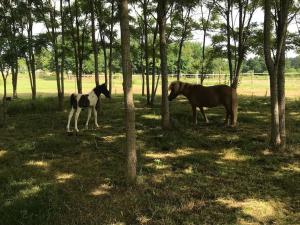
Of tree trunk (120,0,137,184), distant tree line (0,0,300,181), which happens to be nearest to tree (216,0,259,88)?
distant tree line (0,0,300,181)

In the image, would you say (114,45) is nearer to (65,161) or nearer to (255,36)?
(255,36)

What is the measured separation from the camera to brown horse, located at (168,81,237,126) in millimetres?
14922

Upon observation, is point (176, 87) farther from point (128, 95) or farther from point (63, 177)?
point (63, 177)

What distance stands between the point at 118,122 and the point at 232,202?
9.66 meters

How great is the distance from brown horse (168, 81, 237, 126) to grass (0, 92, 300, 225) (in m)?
0.79

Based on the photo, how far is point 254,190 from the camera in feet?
27.1

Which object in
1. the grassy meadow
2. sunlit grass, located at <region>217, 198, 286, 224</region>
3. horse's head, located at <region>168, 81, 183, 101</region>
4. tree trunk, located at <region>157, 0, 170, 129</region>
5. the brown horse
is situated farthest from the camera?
horse's head, located at <region>168, 81, 183, 101</region>

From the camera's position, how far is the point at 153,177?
9.05m

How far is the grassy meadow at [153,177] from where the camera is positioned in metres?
7.05

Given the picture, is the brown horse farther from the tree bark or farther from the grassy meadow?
the tree bark

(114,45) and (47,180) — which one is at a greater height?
(114,45)

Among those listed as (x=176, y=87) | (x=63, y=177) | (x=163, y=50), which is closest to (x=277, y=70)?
(x=163, y=50)

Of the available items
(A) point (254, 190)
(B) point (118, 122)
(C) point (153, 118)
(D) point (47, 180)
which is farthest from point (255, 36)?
(D) point (47, 180)

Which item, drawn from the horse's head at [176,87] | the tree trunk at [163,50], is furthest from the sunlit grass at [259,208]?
the horse's head at [176,87]
